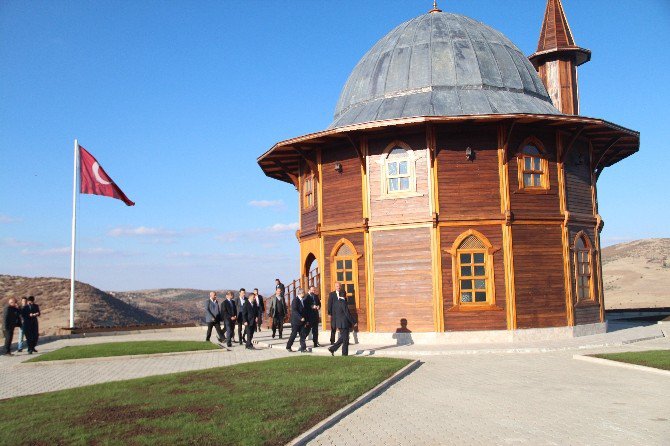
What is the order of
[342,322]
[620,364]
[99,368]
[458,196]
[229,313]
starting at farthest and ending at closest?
1. [229,313]
2. [458,196]
3. [342,322]
4. [99,368]
5. [620,364]

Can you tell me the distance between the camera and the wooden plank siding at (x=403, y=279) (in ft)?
58.4

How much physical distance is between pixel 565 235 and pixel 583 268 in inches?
66.4

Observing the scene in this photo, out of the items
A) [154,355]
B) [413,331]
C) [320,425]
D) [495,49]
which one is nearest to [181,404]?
[320,425]

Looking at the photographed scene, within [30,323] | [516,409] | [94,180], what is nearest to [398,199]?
[516,409]

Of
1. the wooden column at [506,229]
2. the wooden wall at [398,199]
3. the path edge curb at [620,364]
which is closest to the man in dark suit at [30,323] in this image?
the wooden wall at [398,199]

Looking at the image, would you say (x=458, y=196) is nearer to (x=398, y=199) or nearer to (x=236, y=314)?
(x=398, y=199)

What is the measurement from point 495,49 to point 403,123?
18.7 feet

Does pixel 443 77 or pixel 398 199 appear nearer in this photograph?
pixel 398 199

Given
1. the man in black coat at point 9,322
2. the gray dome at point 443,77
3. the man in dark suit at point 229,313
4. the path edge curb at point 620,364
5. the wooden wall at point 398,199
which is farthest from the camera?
the man in dark suit at point 229,313

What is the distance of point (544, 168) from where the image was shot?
18.7 m

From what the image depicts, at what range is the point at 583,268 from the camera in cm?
1961

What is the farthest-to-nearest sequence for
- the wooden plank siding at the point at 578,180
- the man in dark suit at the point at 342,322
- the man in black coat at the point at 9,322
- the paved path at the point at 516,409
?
the wooden plank siding at the point at 578,180 → the man in black coat at the point at 9,322 → the man in dark suit at the point at 342,322 → the paved path at the point at 516,409

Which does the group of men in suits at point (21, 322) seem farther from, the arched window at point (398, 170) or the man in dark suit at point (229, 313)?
the arched window at point (398, 170)

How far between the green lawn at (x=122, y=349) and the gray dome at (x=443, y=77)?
8.40 meters
